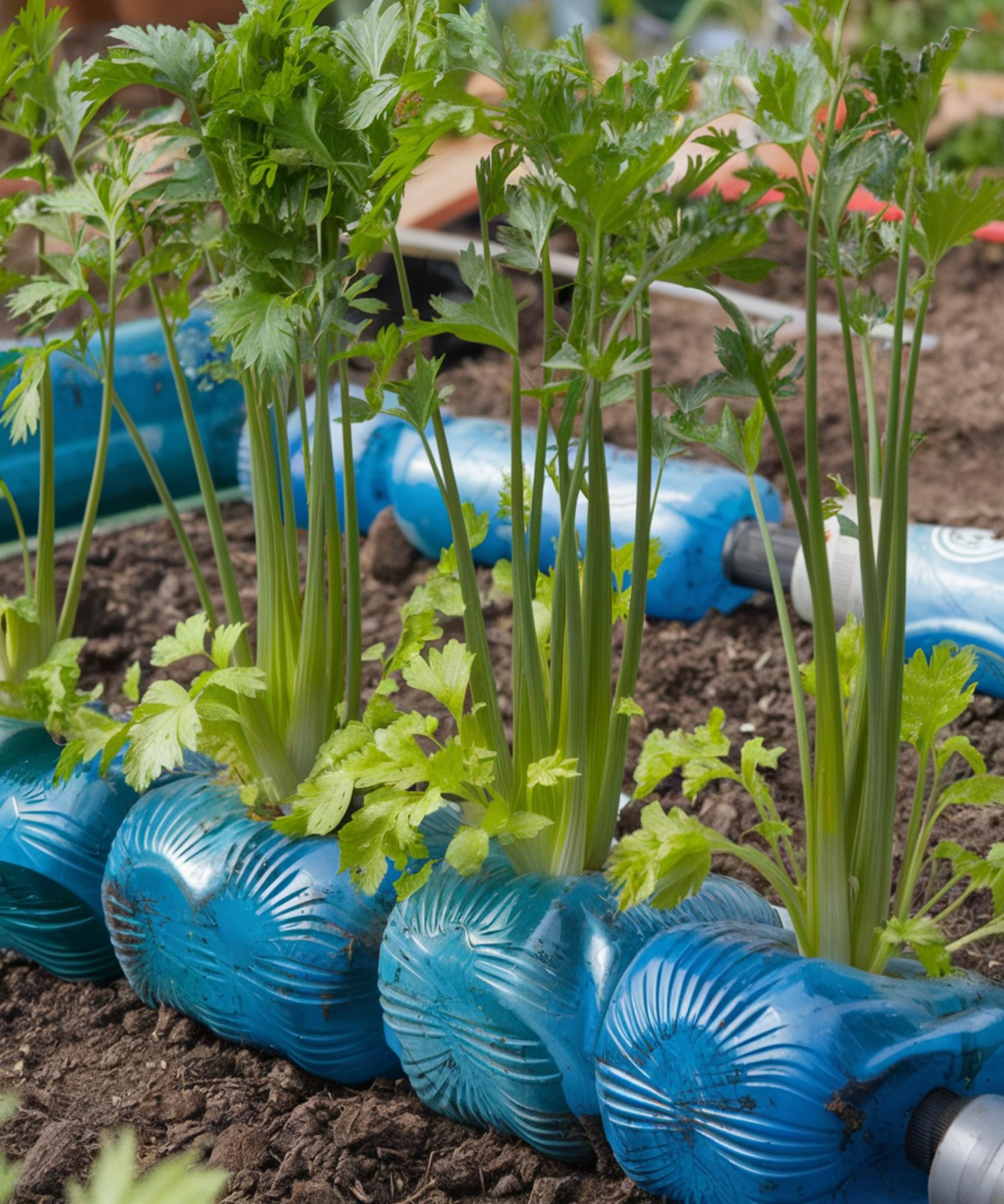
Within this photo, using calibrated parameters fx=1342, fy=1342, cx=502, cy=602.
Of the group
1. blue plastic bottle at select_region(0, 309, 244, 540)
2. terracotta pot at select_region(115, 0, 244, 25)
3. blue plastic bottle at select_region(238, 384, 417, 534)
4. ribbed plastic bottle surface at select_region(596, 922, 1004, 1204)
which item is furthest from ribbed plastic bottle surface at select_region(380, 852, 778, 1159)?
terracotta pot at select_region(115, 0, 244, 25)

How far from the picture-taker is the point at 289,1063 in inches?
54.3

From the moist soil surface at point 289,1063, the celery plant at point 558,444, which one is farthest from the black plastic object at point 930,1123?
the celery plant at point 558,444

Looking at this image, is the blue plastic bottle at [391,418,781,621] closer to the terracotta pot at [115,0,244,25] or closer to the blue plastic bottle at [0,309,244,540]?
the blue plastic bottle at [0,309,244,540]

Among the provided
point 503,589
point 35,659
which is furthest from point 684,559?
point 35,659

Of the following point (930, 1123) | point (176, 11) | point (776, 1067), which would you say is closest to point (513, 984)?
point (776, 1067)

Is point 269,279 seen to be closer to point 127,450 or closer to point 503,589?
point 503,589

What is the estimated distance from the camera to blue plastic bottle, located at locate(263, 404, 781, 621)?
215 centimetres

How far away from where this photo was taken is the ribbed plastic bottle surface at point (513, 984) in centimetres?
116

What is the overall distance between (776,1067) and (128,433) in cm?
204

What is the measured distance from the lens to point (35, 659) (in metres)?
1.70

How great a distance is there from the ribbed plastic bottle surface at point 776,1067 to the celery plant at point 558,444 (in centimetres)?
19

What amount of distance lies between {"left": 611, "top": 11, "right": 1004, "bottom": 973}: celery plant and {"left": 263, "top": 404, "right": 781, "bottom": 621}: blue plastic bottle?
0.90m

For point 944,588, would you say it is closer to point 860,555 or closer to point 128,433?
point 860,555

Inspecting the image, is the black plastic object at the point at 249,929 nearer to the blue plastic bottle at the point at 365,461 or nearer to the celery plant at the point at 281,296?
the celery plant at the point at 281,296
